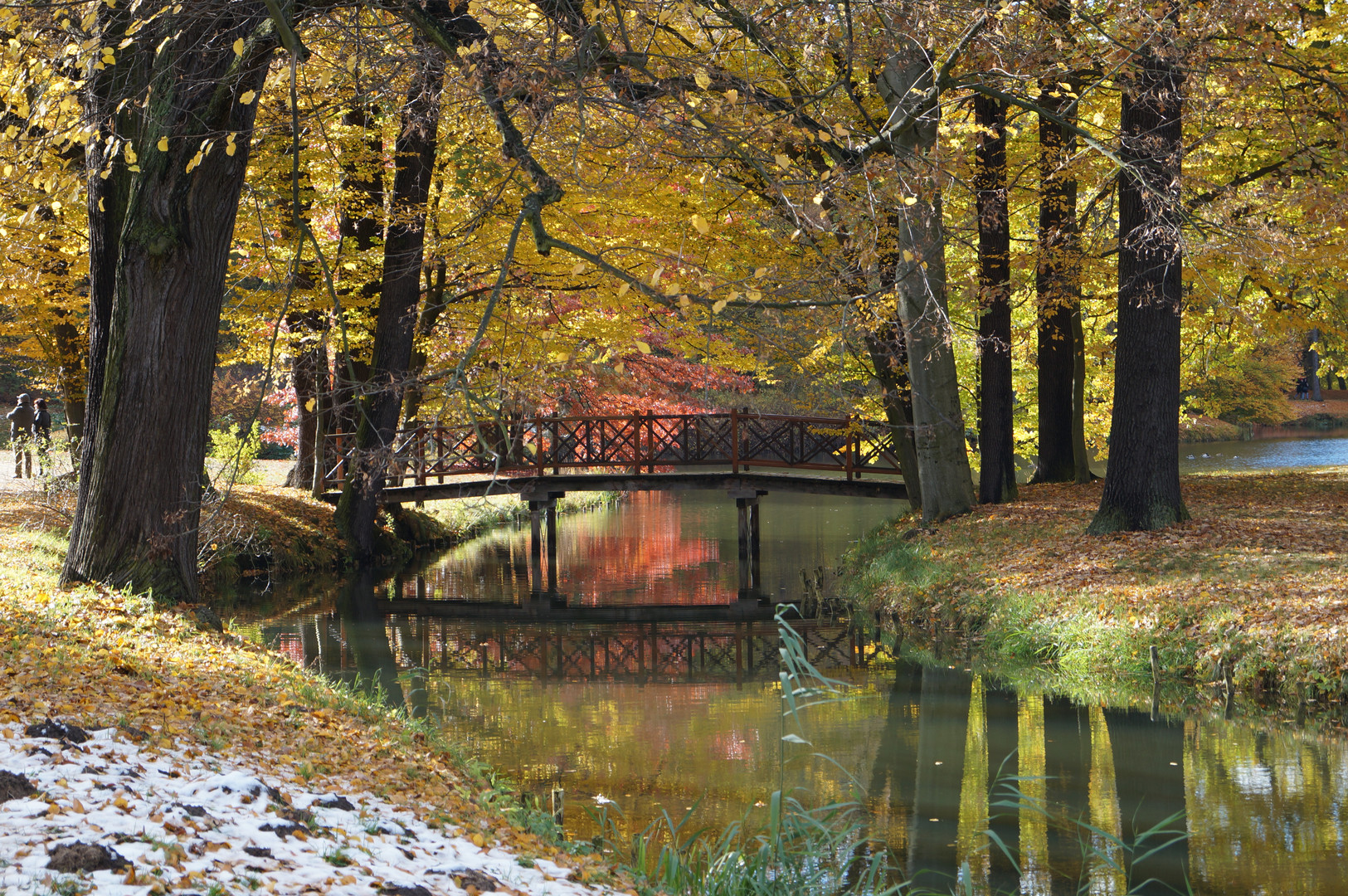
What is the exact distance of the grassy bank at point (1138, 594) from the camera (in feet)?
25.3

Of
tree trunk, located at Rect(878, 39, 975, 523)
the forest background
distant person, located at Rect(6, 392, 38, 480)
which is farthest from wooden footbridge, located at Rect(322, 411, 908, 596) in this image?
distant person, located at Rect(6, 392, 38, 480)

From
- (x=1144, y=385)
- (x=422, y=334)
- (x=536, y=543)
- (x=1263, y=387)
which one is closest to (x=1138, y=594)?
(x=1144, y=385)

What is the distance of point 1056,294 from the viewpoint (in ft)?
42.6

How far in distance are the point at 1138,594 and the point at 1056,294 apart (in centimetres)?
511

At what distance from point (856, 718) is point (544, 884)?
15.0 ft

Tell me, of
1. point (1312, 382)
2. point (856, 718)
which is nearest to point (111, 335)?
point (856, 718)

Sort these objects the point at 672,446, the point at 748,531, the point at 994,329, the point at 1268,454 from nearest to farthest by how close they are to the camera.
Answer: the point at 994,329 → the point at 748,531 → the point at 672,446 → the point at 1268,454

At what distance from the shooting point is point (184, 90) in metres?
6.87

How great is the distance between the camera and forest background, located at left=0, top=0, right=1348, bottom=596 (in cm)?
568

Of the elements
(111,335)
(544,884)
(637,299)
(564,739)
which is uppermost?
(637,299)

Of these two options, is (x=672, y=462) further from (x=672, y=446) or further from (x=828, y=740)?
(x=828, y=740)

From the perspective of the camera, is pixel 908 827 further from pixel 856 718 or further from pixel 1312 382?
pixel 1312 382

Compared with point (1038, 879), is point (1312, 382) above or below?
above

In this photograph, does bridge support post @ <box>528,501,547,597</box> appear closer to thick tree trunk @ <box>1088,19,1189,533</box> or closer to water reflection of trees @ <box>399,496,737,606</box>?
water reflection of trees @ <box>399,496,737,606</box>
